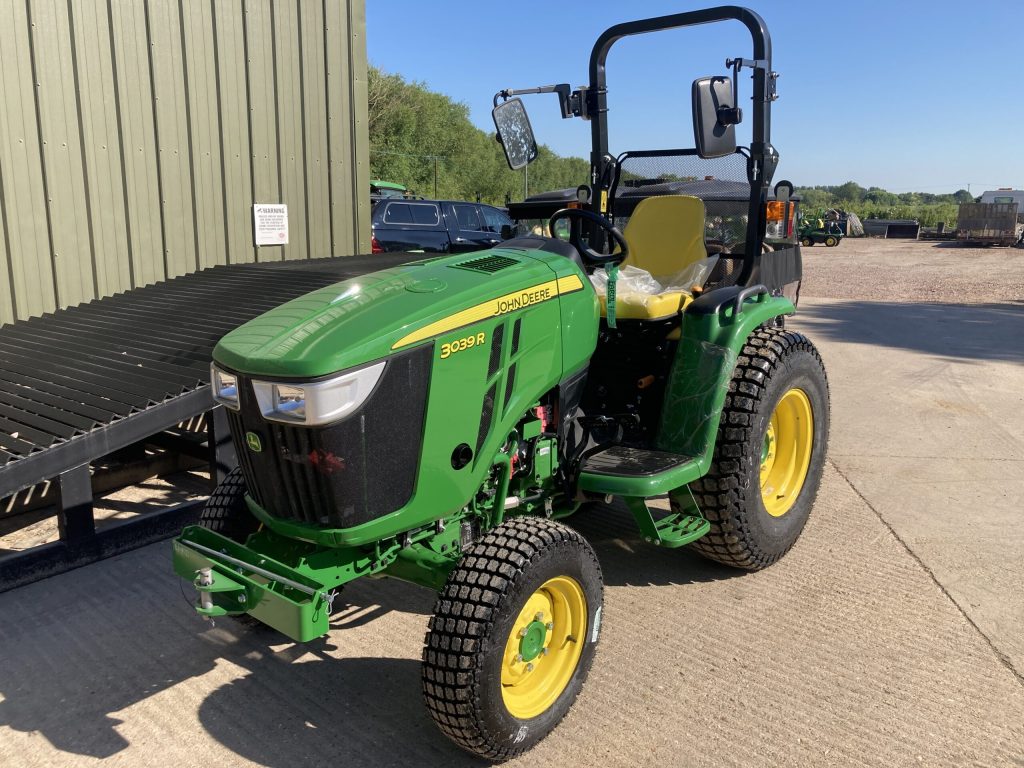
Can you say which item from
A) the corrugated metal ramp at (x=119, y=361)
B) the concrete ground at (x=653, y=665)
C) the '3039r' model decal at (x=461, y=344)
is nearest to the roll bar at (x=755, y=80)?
the concrete ground at (x=653, y=665)

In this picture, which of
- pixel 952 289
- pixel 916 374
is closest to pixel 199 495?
pixel 916 374

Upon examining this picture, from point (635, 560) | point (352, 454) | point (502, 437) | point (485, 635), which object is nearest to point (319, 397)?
point (352, 454)

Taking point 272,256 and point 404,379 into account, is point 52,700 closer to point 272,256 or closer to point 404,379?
point 404,379

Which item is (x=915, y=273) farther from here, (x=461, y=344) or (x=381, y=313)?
(x=381, y=313)

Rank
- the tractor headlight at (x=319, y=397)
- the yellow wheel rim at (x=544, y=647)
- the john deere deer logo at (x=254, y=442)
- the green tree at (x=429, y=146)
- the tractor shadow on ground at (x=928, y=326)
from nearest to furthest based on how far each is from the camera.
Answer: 1. the tractor headlight at (x=319, y=397)
2. the john deere deer logo at (x=254, y=442)
3. the yellow wheel rim at (x=544, y=647)
4. the tractor shadow on ground at (x=928, y=326)
5. the green tree at (x=429, y=146)

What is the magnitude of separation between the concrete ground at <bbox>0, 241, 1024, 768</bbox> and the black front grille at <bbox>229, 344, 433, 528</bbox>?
2.48 feet

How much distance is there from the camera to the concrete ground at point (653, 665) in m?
2.39

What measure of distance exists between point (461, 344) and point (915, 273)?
19.3m

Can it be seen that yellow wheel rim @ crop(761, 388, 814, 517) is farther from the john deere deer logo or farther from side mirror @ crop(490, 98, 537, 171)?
the john deere deer logo

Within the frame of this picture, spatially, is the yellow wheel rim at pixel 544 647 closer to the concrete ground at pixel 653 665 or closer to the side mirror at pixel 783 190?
the concrete ground at pixel 653 665

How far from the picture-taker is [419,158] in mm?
37219

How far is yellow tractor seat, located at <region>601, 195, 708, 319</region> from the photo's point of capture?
11.9 ft

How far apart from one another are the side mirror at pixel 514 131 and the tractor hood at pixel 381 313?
90 centimetres

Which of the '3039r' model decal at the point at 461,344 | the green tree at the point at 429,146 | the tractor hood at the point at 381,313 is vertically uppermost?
the green tree at the point at 429,146
